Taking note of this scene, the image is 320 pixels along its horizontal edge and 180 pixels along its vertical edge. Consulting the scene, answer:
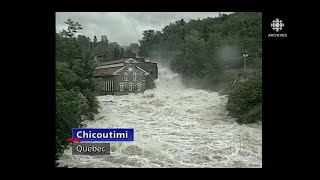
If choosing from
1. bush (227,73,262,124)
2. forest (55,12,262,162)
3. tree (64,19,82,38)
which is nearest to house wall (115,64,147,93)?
forest (55,12,262,162)

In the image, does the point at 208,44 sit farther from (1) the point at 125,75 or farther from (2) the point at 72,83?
(2) the point at 72,83

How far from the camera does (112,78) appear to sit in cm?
445

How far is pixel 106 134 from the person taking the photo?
422cm

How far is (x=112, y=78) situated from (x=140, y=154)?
812 millimetres

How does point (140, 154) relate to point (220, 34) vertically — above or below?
below

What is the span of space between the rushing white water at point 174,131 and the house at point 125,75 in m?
0.07

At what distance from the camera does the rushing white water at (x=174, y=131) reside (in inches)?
167
